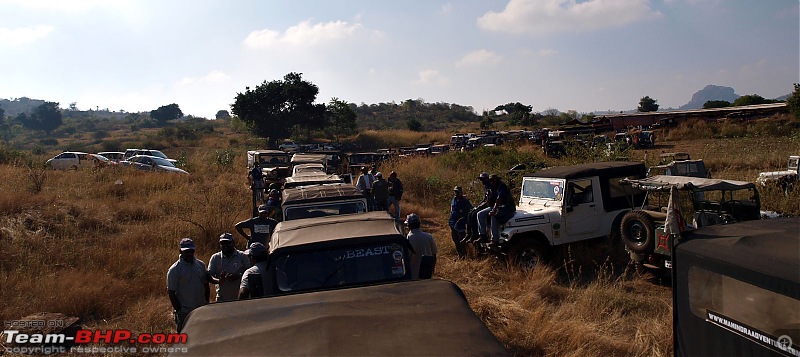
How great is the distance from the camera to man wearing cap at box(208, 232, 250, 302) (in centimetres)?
611

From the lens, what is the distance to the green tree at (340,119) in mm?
53062

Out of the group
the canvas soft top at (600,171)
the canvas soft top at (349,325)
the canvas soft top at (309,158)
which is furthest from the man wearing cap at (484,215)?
the canvas soft top at (309,158)

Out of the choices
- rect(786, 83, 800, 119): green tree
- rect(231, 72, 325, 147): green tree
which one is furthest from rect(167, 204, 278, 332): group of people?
rect(231, 72, 325, 147): green tree

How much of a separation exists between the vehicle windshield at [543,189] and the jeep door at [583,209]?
182 millimetres

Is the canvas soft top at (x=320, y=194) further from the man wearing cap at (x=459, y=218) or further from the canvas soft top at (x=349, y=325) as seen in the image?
the canvas soft top at (x=349, y=325)

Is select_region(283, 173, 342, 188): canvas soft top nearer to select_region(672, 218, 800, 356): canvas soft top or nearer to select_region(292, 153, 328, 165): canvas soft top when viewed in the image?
select_region(292, 153, 328, 165): canvas soft top

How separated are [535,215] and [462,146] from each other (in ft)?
89.3

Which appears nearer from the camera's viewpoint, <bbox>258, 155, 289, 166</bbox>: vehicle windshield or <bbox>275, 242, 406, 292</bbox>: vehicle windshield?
<bbox>275, 242, 406, 292</bbox>: vehicle windshield

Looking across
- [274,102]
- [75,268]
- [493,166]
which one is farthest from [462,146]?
[75,268]

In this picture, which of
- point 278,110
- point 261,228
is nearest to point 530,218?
point 261,228

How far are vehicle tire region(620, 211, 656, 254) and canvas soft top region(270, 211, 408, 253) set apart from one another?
176 inches

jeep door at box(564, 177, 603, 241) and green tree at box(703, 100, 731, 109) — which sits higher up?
green tree at box(703, 100, 731, 109)

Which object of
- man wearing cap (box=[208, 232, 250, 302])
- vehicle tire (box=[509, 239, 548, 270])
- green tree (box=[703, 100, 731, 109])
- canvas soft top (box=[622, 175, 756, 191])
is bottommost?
vehicle tire (box=[509, 239, 548, 270])

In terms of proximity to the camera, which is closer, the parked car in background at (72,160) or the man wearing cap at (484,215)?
the man wearing cap at (484,215)
